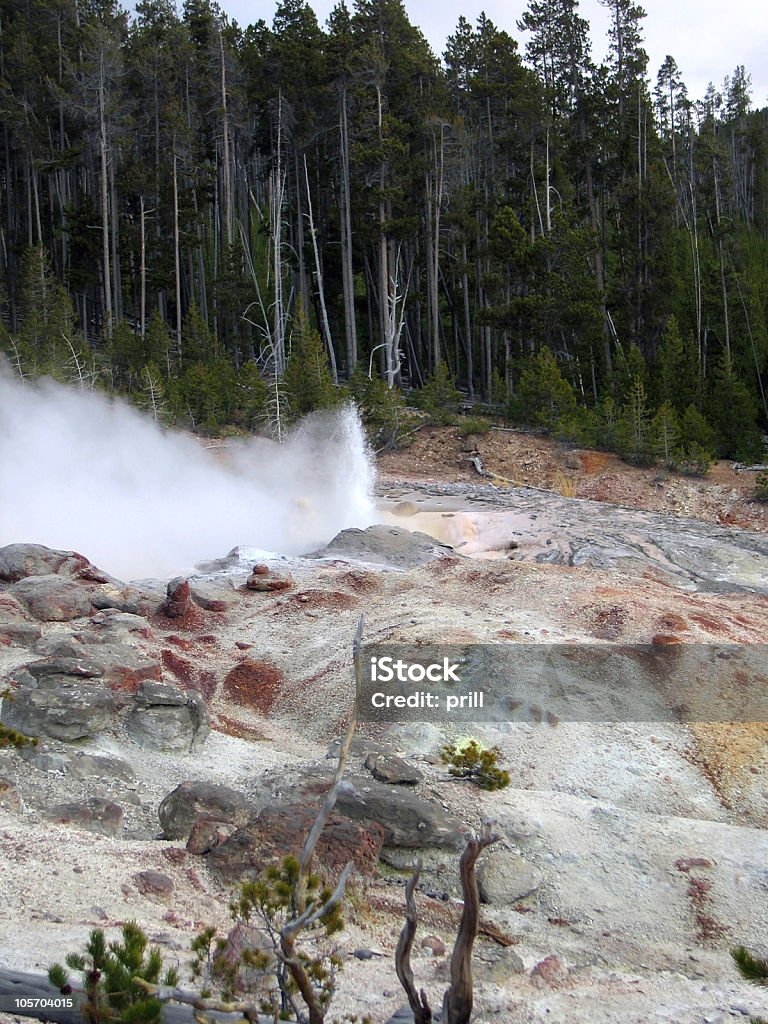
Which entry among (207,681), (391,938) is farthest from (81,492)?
(391,938)

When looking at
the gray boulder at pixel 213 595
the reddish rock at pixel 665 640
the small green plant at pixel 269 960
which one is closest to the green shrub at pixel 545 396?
the gray boulder at pixel 213 595

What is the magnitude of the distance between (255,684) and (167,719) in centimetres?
236

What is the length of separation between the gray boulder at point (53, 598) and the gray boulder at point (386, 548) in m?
4.32

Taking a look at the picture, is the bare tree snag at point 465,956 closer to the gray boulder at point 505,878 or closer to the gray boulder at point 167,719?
the gray boulder at point 505,878

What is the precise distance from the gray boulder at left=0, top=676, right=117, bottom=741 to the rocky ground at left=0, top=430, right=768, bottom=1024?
3cm

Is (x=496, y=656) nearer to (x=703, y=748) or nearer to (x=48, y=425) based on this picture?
(x=703, y=748)

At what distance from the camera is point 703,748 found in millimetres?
9812

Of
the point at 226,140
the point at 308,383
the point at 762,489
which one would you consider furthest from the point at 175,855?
the point at 226,140

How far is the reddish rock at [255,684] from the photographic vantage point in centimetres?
1126

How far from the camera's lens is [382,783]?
839 centimetres

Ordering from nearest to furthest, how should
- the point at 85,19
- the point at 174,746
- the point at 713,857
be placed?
1. the point at 713,857
2. the point at 174,746
3. the point at 85,19

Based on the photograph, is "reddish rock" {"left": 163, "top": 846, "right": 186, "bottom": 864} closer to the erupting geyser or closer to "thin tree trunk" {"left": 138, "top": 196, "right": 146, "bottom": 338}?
the erupting geyser

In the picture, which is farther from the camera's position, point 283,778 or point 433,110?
point 433,110

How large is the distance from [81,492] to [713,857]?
1375 cm
